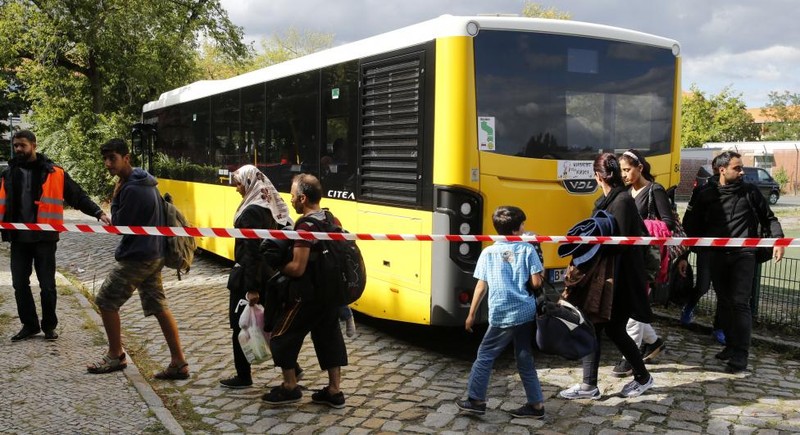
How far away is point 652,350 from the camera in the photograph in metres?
6.41

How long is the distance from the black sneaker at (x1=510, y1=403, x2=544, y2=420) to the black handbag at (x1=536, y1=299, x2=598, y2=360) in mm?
415

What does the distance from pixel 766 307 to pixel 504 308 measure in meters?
4.15

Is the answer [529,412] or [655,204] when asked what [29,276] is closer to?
[529,412]

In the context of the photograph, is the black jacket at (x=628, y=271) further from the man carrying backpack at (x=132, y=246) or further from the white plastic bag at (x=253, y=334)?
the man carrying backpack at (x=132, y=246)

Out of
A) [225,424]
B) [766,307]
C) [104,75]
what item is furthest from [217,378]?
[104,75]

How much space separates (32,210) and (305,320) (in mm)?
3248

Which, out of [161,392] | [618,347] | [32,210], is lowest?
[161,392]

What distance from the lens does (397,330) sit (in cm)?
768

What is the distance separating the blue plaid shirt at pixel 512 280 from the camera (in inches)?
188

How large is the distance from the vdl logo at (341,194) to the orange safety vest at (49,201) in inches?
98.9

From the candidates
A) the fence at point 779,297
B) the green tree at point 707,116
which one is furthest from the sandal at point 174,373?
the green tree at point 707,116

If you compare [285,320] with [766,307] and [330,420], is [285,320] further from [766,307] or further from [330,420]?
[766,307]

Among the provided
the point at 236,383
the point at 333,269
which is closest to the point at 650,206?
the point at 333,269

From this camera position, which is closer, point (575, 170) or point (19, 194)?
point (575, 170)
